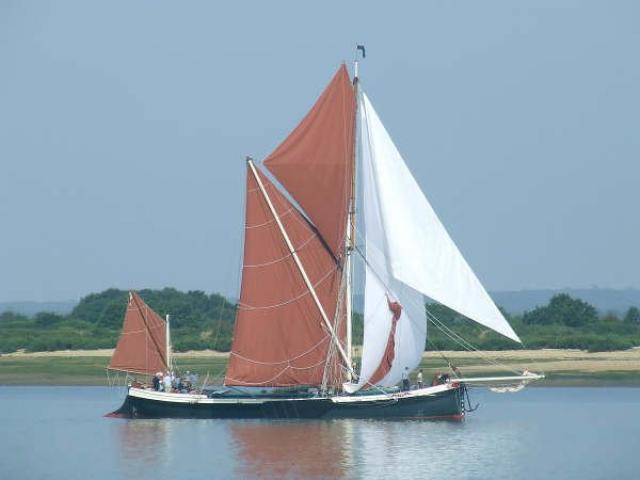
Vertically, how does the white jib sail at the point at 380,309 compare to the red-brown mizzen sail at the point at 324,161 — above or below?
below

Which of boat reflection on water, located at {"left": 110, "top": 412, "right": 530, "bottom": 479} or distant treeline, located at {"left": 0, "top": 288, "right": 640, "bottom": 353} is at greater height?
distant treeline, located at {"left": 0, "top": 288, "right": 640, "bottom": 353}

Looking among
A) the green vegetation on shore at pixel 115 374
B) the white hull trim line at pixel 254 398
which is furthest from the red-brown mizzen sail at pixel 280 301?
the green vegetation on shore at pixel 115 374

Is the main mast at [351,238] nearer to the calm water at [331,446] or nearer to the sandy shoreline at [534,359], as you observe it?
the calm water at [331,446]

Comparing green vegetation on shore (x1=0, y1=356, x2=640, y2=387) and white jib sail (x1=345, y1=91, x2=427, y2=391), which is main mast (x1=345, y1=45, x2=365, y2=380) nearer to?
white jib sail (x1=345, y1=91, x2=427, y2=391)

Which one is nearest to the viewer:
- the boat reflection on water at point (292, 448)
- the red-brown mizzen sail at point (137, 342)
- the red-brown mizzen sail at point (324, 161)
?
the boat reflection on water at point (292, 448)

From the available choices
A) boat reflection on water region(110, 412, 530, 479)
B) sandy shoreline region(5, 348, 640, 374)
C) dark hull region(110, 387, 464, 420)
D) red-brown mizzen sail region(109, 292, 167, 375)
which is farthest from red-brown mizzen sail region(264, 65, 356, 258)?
sandy shoreline region(5, 348, 640, 374)

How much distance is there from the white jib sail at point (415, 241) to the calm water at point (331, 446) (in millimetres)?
5511

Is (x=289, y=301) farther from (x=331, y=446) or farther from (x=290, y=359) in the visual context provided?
(x=331, y=446)

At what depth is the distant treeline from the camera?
359 ft

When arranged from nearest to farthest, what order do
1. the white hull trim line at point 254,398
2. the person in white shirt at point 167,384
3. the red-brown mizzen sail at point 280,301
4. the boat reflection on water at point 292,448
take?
the boat reflection on water at point 292,448 → the white hull trim line at point 254,398 → the red-brown mizzen sail at point 280,301 → the person in white shirt at point 167,384

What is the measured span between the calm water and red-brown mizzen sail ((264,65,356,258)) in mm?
8965

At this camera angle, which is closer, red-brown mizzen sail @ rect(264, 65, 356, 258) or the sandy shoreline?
red-brown mizzen sail @ rect(264, 65, 356, 258)

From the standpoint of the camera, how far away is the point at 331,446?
62156 mm

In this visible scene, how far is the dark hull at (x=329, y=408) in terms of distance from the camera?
69.2m
